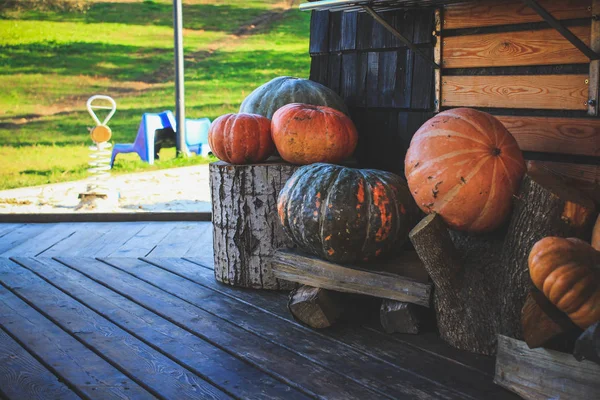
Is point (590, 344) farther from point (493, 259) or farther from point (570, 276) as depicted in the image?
point (493, 259)

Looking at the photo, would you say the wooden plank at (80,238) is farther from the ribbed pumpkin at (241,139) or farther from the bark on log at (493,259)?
the bark on log at (493,259)

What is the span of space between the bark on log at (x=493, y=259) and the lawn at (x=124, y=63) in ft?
30.5

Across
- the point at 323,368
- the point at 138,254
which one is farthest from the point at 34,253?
the point at 323,368

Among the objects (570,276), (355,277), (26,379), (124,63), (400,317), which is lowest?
(26,379)

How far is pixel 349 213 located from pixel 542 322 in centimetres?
106

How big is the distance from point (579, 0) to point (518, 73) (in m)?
0.41

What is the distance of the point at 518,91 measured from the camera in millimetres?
3162

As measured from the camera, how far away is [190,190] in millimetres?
7395

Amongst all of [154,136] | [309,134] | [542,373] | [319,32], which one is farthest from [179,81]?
[542,373]

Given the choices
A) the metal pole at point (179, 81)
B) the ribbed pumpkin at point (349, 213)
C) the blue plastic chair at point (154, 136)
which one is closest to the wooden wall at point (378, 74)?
the ribbed pumpkin at point (349, 213)

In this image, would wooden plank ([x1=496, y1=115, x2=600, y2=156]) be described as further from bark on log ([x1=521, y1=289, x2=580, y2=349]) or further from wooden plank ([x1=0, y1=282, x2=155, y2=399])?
wooden plank ([x1=0, y1=282, x2=155, y2=399])

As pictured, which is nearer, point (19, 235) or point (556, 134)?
point (556, 134)

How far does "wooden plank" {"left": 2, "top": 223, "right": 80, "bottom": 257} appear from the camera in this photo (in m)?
4.67

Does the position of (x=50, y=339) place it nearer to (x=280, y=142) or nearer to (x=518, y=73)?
(x=280, y=142)
